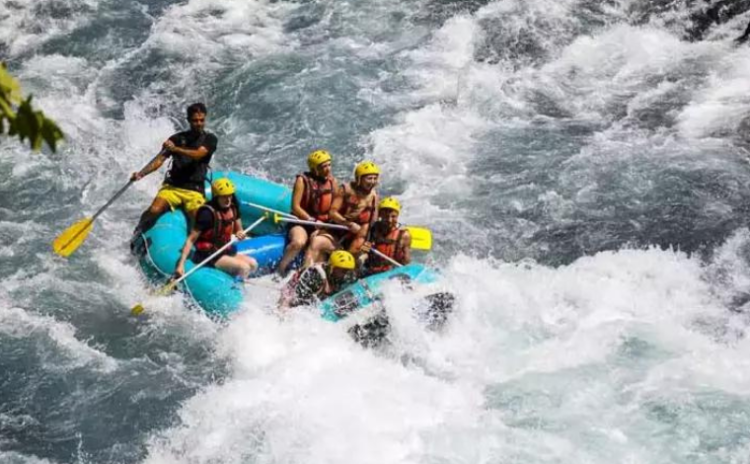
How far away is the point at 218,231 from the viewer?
8.54m

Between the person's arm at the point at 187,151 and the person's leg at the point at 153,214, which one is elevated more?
the person's arm at the point at 187,151

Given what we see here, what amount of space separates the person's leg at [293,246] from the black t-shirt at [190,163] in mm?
1120

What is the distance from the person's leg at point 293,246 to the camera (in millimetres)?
8617

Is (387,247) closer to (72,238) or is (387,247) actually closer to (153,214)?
(153,214)

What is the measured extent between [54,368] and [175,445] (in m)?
1.44

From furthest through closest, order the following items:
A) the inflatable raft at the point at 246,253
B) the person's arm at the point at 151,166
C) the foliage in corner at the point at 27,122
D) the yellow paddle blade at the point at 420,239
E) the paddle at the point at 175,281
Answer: the person's arm at the point at 151,166
the yellow paddle blade at the point at 420,239
the paddle at the point at 175,281
the inflatable raft at the point at 246,253
the foliage in corner at the point at 27,122

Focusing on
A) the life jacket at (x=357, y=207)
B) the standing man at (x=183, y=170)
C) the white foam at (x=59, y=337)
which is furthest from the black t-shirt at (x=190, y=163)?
the white foam at (x=59, y=337)

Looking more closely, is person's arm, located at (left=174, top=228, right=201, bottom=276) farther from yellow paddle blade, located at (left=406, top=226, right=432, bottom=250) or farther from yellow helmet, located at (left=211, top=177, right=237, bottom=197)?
yellow paddle blade, located at (left=406, top=226, right=432, bottom=250)

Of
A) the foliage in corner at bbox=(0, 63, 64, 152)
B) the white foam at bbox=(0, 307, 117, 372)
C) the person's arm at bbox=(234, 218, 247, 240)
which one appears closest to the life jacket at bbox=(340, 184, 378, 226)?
the person's arm at bbox=(234, 218, 247, 240)

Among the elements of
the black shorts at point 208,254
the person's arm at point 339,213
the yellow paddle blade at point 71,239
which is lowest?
the yellow paddle blade at point 71,239

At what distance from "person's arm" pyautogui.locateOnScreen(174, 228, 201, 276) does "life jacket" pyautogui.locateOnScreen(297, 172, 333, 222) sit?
920mm

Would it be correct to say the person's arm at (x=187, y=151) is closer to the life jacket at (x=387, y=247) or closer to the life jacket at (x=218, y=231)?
the life jacket at (x=218, y=231)

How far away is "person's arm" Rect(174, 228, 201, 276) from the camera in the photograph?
8367 mm

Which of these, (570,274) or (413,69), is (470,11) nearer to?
(413,69)
